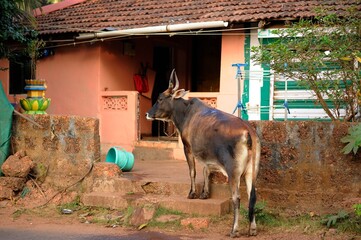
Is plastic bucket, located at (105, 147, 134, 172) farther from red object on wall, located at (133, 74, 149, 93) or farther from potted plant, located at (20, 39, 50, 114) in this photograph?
red object on wall, located at (133, 74, 149, 93)

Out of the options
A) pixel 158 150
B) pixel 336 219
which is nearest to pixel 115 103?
pixel 158 150

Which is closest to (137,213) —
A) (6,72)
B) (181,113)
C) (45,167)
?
(181,113)

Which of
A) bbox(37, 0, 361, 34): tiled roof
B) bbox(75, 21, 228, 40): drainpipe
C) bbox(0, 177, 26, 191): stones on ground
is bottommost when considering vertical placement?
bbox(0, 177, 26, 191): stones on ground

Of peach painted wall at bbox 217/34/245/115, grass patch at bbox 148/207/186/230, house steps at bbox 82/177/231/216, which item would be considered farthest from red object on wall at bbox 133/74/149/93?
grass patch at bbox 148/207/186/230

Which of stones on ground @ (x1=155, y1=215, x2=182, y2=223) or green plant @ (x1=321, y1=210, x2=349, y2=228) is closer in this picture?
green plant @ (x1=321, y1=210, x2=349, y2=228)

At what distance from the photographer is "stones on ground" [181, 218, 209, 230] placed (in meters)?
7.63

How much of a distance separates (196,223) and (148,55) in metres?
8.40

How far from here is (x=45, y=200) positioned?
9.29 m

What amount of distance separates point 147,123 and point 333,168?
758 centimetres

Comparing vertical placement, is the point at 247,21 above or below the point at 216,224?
above

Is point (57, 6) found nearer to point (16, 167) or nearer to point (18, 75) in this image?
point (18, 75)

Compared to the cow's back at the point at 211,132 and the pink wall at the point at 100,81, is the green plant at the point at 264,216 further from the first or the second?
the pink wall at the point at 100,81

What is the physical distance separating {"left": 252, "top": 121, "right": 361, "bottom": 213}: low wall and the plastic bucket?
285 centimetres

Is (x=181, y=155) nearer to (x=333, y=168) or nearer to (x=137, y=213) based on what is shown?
(x=137, y=213)
